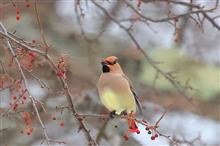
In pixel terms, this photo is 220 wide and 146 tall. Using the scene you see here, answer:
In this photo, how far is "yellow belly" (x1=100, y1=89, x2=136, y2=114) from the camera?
3277 millimetres

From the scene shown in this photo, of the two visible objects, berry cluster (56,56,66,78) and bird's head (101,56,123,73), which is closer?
berry cluster (56,56,66,78)

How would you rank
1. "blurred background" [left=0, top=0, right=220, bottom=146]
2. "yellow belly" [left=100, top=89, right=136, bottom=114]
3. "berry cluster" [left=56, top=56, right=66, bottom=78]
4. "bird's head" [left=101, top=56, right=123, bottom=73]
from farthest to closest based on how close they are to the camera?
1. "blurred background" [left=0, top=0, right=220, bottom=146]
2. "bird's head" [left=101, top=56, right=123, bottom=73]
3. "yellow belly" [left=100, top=89, right=136, bottom=114]
4. "berry cluster" [left=56, top=56, right=66, bottom=78]

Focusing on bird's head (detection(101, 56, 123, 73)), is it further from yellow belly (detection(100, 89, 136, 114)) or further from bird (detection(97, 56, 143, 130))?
yellow belly (detection(100, 89, 136, 114))

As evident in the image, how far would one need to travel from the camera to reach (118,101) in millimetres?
3309

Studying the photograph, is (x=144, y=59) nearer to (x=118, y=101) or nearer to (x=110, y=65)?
(x=110, y=65)

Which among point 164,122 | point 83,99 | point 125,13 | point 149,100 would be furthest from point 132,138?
point 125,13

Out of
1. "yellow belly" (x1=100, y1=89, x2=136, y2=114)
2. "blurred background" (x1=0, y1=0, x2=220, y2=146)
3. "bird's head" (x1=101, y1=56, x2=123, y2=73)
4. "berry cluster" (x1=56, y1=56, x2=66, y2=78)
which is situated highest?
"blurred background" (x1=0, y1=0, x2=220, y2=146)

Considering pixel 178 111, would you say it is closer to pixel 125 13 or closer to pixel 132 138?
pixel 125 13

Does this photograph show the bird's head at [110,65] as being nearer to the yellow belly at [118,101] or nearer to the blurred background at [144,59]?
the yellow belly at [118,101]

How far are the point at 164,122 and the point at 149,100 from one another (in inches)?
39.1

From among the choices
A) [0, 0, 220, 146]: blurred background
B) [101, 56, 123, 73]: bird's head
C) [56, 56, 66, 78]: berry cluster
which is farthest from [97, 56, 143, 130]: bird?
[0, 0, 220, 146]: blurred background

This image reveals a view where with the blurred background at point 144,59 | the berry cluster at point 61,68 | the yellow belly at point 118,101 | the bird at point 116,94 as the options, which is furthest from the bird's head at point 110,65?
the blurred background at point 144,59

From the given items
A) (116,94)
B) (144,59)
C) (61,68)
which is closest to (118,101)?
(116,94)

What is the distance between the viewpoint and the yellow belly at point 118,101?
10.8ft
